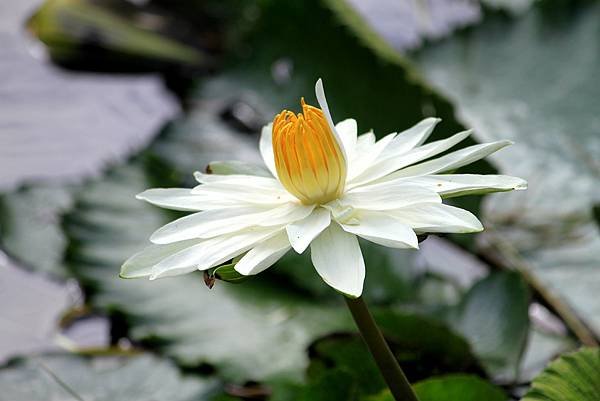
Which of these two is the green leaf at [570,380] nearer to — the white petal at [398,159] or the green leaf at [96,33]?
the white petal at [398,159]

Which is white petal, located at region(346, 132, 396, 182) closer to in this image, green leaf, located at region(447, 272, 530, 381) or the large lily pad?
green leaf, located at region(447, 272, 530, 381)

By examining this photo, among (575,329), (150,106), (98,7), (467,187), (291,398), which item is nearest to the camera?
(467,187)

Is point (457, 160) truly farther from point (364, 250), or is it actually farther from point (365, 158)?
point (364, 250)

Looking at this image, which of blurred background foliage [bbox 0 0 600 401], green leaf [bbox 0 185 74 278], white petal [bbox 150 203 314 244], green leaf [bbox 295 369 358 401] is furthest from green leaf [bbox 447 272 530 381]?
green leaf [bbox 0 185 74 278]

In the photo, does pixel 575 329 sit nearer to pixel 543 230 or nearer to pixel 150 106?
pixel 543 230

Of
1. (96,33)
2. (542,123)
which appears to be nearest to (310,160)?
(542,123)

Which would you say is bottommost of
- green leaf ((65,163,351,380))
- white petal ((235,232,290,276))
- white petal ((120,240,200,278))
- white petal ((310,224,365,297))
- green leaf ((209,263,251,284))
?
green leaf ((65,163,351,380))

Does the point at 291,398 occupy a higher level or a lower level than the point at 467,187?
lower

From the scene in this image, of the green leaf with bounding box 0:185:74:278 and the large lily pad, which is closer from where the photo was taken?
the green leaf with bounding box 0:185:74:278

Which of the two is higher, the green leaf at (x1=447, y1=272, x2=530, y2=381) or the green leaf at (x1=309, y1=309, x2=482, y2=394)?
the green leaf at (x1=447, y1=272, x2=530, y2=381)

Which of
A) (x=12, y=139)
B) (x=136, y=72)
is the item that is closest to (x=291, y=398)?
(x=12, y=139)
